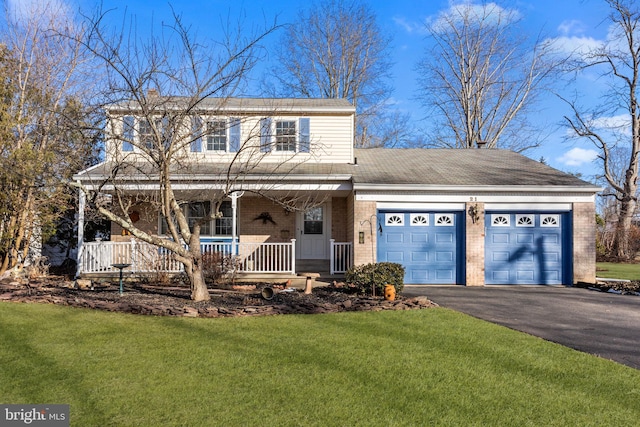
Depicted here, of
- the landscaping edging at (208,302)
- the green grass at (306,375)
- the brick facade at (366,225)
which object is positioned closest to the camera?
the green grass at (306,375)

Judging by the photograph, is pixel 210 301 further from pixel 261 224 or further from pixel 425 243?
pixel 261 224

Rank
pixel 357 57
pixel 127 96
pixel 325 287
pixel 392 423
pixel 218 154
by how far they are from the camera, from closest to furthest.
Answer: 1. pixel 392 423
2. pixel 127 96
3. pixel 325 287
4. pixel 218 154
5. pixel 357 57

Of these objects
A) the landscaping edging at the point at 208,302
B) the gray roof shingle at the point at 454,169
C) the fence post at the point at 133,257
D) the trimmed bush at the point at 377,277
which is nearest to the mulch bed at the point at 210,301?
the landscaping edging at the point at 208,302

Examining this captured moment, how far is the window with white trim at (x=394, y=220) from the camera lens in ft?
40.8

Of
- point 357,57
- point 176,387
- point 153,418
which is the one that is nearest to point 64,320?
point 176,387

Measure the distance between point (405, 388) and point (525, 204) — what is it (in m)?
9.69

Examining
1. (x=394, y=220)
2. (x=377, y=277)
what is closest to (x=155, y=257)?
(x=377, y=277)

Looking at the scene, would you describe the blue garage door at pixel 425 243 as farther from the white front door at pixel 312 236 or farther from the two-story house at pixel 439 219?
the white front door at pixel 312 236

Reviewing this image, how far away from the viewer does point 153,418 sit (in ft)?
11.6

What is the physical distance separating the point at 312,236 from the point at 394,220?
3880 mm

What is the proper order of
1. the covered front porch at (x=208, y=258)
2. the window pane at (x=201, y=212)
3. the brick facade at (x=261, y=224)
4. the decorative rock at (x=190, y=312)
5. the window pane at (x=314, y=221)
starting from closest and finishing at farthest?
the decorative rock at (x=190, y=312) → the covered front porch at (x=208, y=258) → the brick facade at (x=261, y=224) → the window pane at (x=201, y=212) → the window pane at (x=314, y=221)

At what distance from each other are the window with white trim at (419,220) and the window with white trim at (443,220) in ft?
0.90

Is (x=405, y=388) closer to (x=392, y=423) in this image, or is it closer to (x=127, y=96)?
(x=392, y=423)

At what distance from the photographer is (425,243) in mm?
12461
